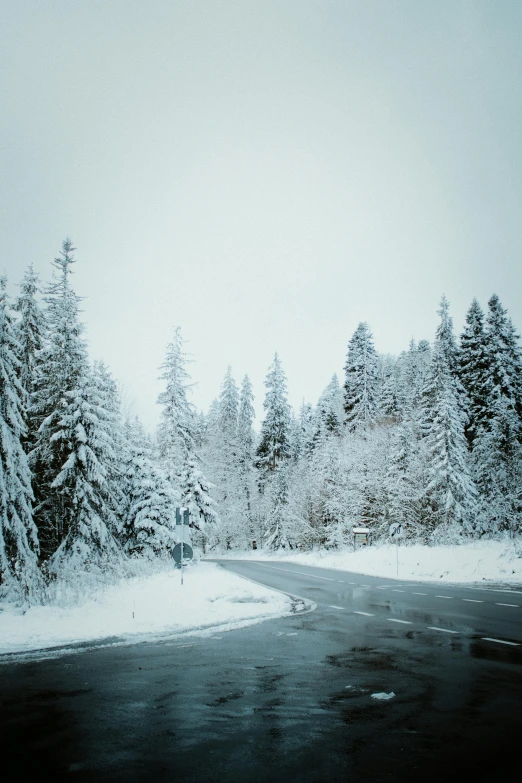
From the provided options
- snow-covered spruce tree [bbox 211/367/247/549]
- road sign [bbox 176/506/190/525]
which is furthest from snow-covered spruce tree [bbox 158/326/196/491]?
snow-covered spruce tree [bbox 211/367/247/549]

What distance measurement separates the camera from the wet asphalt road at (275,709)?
4.64 metres

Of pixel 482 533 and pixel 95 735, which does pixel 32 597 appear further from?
pixel 482 533

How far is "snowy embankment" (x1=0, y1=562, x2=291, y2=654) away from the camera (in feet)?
37.6

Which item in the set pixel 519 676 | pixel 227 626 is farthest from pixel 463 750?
pixel 227 626

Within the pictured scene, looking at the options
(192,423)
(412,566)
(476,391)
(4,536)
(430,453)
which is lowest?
(412,566)

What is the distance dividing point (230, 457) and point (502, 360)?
1374 inches

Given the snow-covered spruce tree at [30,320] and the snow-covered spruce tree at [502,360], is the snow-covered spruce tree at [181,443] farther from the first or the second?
the snow-covered spruce tree at [502,360]

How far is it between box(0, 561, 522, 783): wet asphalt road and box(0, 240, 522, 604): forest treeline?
8.44 metres

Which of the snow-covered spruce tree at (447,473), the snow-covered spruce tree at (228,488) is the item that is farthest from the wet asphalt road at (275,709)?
the snow-covered spruce tree at (228,488)

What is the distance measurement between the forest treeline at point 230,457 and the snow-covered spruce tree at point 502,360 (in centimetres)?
12

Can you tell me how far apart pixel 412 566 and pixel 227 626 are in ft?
69.3

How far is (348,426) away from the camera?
214ft

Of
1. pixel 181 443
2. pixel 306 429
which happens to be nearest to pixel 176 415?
pixel 181 443

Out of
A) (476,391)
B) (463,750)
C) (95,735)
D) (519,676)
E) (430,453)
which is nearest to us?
(463,750)
